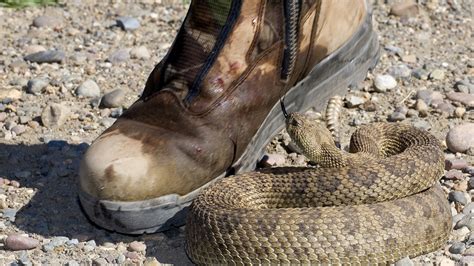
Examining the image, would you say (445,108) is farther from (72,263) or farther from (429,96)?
(72,263)

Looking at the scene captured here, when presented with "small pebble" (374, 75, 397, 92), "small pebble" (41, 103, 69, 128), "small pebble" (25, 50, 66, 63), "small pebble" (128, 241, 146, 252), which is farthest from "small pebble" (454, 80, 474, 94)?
"small pebble" (25, 50, 66, 63)

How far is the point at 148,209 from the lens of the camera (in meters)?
4.78

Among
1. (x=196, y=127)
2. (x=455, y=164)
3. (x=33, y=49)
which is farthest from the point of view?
(x=33, y=49)

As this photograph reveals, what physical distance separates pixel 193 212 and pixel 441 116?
2114mm

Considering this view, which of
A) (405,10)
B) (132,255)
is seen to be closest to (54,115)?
(132,255)

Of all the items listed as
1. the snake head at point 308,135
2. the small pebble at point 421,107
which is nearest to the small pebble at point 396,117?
the small pebble at point 421,107

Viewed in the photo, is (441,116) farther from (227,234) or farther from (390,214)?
(227,234)

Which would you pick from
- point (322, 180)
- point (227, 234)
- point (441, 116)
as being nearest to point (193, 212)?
point (227, 234)

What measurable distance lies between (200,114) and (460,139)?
162 cm

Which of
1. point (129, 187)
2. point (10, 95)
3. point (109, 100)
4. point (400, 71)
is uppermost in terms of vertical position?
point (129, 187)

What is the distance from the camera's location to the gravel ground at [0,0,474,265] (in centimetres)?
485

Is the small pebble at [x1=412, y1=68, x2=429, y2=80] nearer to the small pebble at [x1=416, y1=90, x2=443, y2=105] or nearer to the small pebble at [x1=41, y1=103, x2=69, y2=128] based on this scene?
the small pebble at [x1=416, y1=90, x2=443, y2=105]

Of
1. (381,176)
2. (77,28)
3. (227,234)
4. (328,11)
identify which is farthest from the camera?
(77,28)

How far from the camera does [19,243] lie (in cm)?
478
